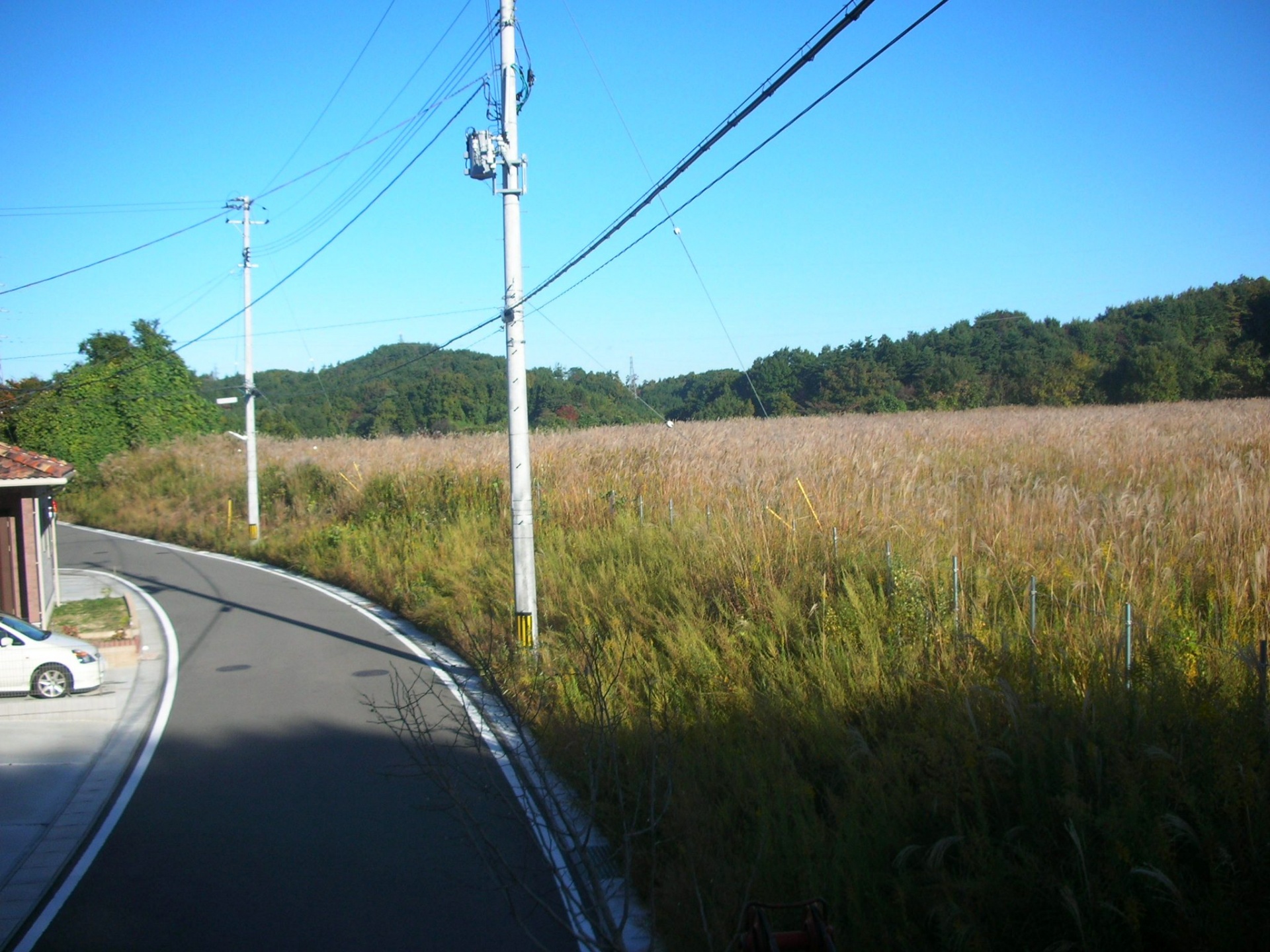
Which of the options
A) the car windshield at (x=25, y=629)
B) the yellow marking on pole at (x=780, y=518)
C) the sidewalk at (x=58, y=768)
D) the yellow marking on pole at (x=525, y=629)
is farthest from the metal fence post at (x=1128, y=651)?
the car windshield at (x=25, y=629)

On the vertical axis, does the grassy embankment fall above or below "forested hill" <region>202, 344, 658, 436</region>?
below

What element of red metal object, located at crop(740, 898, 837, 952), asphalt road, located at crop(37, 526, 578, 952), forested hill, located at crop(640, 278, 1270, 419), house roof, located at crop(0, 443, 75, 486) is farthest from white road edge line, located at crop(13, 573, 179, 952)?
forested hill, located at crop(640, 278, 1270, 419)

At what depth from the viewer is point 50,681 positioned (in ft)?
41.1

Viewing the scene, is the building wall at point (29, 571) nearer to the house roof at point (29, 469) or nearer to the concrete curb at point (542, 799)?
the house roof at point (29, 469)

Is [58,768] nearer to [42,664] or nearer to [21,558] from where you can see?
[42,664]

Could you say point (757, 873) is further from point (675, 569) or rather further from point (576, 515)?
point (576, 515)

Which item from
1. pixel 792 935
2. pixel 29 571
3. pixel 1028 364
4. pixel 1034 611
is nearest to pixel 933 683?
pixel 1034 611

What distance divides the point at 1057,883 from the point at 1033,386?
5344 cm

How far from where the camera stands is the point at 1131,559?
744cm

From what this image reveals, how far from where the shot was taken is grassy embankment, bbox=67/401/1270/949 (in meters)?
4.22

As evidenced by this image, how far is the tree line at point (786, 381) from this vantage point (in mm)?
44656

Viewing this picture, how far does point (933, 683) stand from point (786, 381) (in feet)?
154

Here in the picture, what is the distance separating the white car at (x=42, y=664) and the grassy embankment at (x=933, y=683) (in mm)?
5097

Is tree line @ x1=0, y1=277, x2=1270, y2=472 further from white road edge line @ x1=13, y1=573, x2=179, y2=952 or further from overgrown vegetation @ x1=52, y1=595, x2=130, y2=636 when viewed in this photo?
white road edge line @ x1=13, y1=573, x2=179, y2=952
